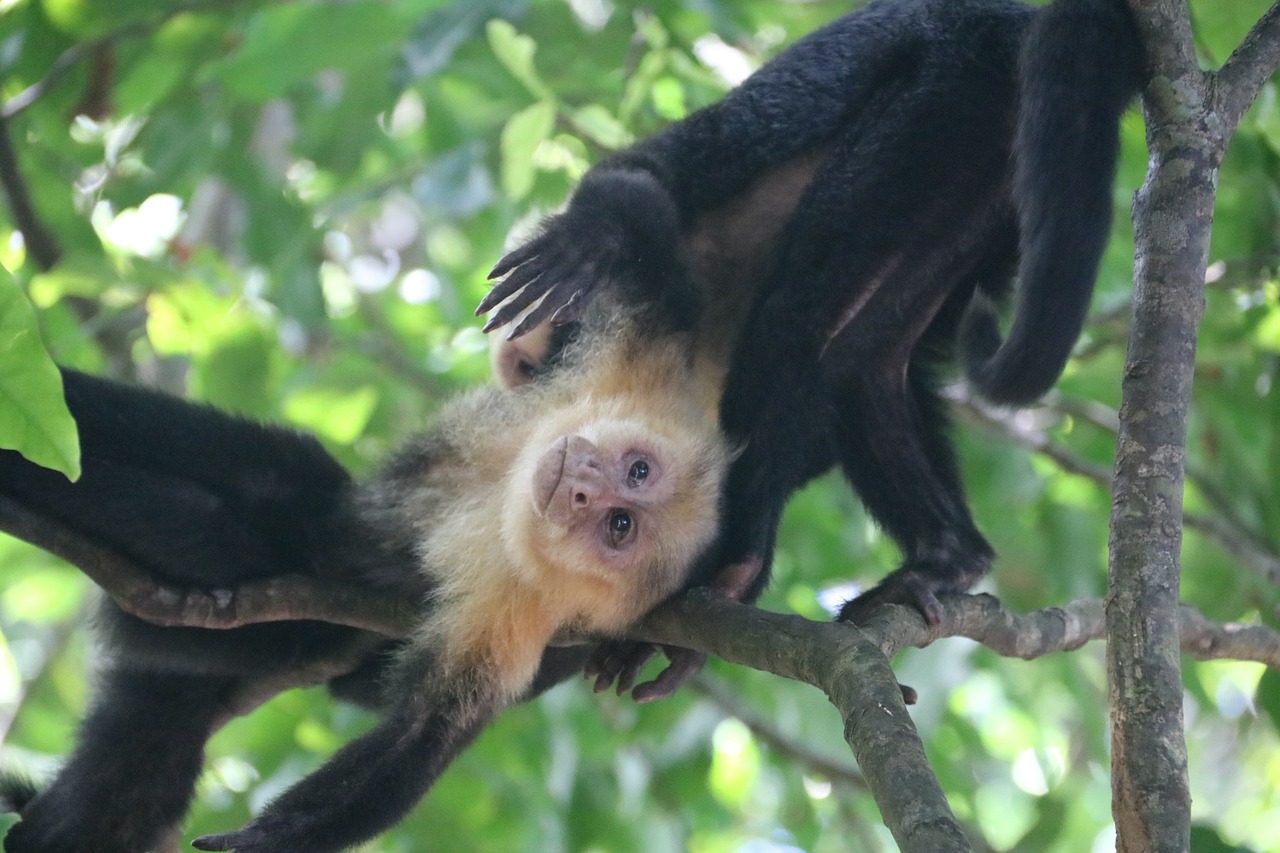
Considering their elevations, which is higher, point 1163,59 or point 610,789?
point 1163,59

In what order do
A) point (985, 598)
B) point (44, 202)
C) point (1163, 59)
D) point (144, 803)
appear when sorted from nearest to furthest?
1. point (1163, 59)
2. point (985, 598)
3. point (144, 803)
4. point (44, 202)

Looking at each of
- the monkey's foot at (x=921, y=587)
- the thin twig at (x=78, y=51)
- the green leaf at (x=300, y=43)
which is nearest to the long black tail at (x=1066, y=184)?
the monkey's foot at (x=921, y=587)

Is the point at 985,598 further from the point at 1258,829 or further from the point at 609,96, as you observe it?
the point at 1258,829

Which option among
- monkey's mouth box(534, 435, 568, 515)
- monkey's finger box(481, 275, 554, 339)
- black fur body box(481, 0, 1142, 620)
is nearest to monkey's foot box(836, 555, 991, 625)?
black fur body box(481, 0, 1142, 620)

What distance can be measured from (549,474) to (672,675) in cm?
53

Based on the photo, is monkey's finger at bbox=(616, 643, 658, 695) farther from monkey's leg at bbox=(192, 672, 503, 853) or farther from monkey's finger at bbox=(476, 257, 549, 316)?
monkey's finger at bbox=(476, 257, 549, 316)

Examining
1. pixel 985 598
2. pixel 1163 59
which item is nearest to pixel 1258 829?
pixel 985 598

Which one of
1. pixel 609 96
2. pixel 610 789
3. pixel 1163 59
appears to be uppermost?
pixel 1163 59

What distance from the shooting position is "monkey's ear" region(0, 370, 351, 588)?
262cm

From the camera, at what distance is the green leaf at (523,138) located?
377cm

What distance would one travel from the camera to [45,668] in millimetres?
5699

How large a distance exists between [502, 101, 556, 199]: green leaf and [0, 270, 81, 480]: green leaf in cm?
213

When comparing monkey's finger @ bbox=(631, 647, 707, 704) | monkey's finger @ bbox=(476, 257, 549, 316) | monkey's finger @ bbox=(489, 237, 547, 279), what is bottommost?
monkey's finger @ bbox=(631, 647, 707, 704)

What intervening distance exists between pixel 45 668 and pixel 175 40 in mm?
2843
